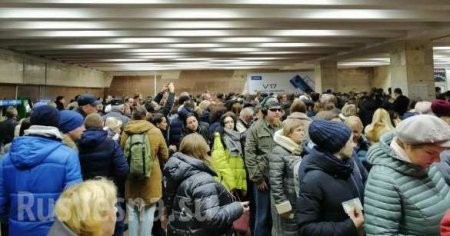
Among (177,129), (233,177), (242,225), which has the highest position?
(177,129)

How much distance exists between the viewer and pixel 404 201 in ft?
5.82

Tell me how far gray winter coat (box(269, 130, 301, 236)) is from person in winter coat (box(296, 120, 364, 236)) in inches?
40.4

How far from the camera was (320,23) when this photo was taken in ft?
28.3

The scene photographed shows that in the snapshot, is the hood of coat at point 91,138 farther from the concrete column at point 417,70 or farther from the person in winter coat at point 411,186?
the concrete column at point 417,70

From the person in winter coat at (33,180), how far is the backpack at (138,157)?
1505 millimetres

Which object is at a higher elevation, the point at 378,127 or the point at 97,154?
the point at 378,127

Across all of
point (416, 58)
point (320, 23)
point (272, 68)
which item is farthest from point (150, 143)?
point (272, 68)

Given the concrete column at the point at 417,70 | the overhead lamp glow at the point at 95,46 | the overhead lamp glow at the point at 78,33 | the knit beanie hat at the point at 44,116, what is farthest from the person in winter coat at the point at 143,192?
the concrete column at the point at 417,70

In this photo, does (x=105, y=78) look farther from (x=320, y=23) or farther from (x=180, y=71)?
(x=320, y=23)

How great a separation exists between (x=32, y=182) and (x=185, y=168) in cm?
101

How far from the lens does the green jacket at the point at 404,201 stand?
1766 mm

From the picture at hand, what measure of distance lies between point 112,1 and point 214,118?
2.52 meters

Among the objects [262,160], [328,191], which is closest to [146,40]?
[262,160]

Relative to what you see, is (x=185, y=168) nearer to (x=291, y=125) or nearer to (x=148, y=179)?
(x=291, y=125)
